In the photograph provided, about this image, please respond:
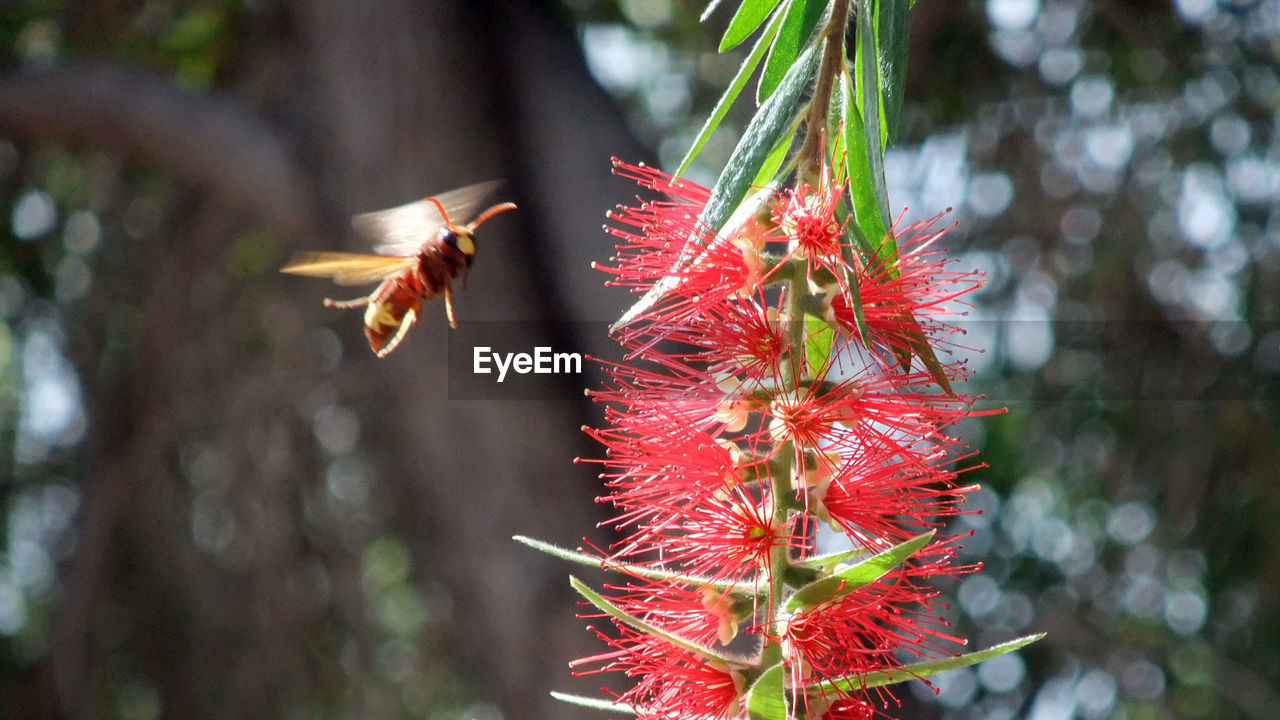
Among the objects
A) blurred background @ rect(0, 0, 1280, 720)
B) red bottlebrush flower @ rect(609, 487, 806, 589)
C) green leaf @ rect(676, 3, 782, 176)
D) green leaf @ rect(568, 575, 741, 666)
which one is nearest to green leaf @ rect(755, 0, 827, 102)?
green leaf @ rect(676, 3, 782, 176)

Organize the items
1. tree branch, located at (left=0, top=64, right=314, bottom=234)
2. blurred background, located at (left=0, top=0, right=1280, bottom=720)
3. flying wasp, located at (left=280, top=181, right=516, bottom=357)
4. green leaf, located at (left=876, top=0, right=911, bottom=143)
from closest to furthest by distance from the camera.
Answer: green leaf, located at (left=876, top=0, right=911, bottom=143), flying wasp, located at (left=280, top=181, right=516, bottom=357), blurred background, located at (left=0, top=0, right=1280, bottom=720), tree branch, located at (left=0, top=64, right=314, bottom=234)

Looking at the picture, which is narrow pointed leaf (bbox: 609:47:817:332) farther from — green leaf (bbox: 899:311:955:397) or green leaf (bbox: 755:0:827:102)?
green leaf (bbox: 899:311:955:397)

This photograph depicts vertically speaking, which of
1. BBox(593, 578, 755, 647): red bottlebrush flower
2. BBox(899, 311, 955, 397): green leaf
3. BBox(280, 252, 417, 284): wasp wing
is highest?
BBox(280, 252, 417, 284): wasp wing

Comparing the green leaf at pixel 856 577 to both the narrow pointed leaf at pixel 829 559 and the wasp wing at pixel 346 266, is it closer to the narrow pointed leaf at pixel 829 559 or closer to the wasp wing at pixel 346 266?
the narrow pointed leaf at pixel 829 559

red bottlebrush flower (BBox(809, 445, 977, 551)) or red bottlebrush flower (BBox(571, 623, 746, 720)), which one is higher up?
red bottlebrush flower (BBox(809, 445, 977, 551))

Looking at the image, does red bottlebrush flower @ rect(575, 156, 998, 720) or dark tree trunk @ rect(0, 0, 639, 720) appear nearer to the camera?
red bottlebrush flower @ rect(575, 156, 998, 720)

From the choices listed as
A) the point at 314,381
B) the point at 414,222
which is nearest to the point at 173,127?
the point at 314,381

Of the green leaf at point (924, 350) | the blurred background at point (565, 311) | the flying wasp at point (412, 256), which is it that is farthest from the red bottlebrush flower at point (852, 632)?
the blurred background at point (565, 311)
